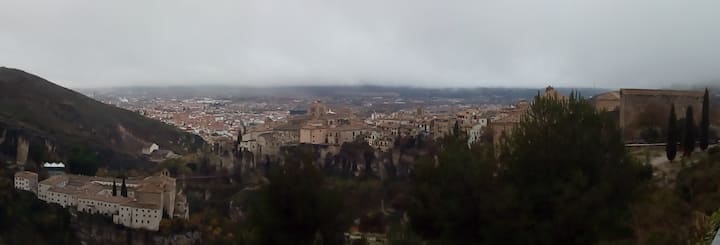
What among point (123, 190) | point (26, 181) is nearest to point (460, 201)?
point (123, 190)

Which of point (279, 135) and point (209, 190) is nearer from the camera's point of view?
point (209, 190)

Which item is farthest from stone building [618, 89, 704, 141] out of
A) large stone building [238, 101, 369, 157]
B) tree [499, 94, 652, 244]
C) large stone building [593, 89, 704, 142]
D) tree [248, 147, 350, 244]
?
large stone building [238, 101, 369, 157]

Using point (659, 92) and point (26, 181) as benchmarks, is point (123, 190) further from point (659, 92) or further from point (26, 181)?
point (659, 92)

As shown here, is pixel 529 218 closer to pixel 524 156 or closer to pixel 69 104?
pixel 524 156

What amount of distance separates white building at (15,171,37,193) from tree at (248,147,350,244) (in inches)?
1244

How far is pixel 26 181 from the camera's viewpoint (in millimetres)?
37719

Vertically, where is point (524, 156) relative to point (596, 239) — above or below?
above

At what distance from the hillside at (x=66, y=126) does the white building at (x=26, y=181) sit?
6902 millimetres

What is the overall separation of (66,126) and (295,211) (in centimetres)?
4703

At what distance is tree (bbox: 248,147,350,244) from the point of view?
872 cm

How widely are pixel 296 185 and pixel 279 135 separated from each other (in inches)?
1509

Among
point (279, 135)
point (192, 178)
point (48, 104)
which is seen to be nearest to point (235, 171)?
point (192, 178)

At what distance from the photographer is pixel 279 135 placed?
46.9 meters

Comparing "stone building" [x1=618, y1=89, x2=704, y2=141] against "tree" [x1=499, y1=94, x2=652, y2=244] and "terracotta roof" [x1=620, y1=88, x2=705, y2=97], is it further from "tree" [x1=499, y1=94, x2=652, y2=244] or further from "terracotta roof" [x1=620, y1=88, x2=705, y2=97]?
"tree" [x1=499, y1=94, x2=652, y2=244]
